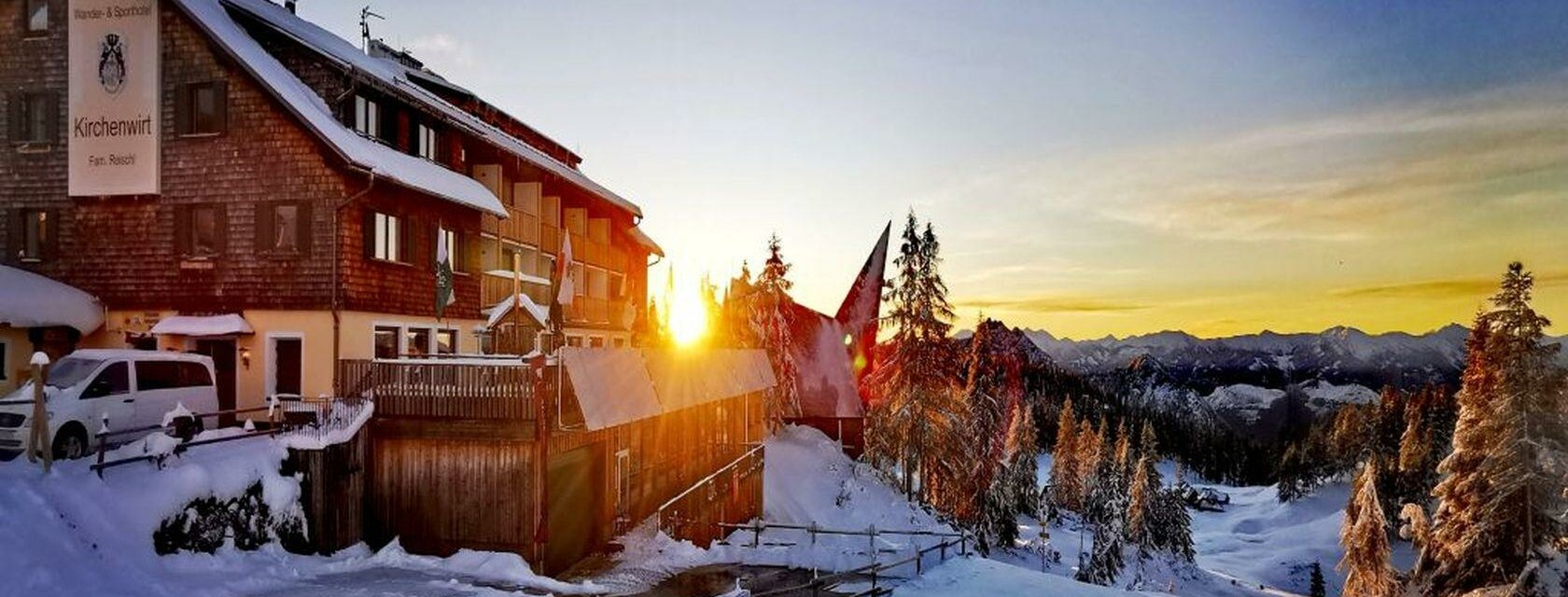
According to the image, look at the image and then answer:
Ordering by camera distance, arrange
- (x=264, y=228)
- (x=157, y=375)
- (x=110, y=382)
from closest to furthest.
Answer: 1. (x=110, y=382)
2. (x=157, y=375)
3. (x=264, y=228)

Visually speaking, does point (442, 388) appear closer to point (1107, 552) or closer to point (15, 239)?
point (15, 239)

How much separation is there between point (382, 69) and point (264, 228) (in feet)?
24.5

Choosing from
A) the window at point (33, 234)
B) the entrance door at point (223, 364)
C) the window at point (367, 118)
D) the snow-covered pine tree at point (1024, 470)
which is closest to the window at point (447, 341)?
the entrance door at point (223, 364)

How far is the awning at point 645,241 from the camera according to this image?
42.8m

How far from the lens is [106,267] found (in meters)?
23.3

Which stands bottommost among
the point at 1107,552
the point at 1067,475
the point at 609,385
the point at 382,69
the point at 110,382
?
the point at 1067,475

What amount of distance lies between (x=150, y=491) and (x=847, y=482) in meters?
34.7

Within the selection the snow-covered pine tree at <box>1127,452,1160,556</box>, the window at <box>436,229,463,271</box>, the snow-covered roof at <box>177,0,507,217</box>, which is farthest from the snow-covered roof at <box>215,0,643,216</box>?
the snow-covered pine tree at <box>1127,452,1160,556</box>

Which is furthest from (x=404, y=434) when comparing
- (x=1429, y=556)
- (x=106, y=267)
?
(x=1429, y=556)

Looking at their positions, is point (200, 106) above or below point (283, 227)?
above

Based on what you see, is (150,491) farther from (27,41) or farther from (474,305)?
(27,41)

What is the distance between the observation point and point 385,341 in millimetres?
Result: 23844

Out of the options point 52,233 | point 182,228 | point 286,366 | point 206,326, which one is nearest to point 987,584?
point 286,366

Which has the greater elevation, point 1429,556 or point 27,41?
point 27,41
